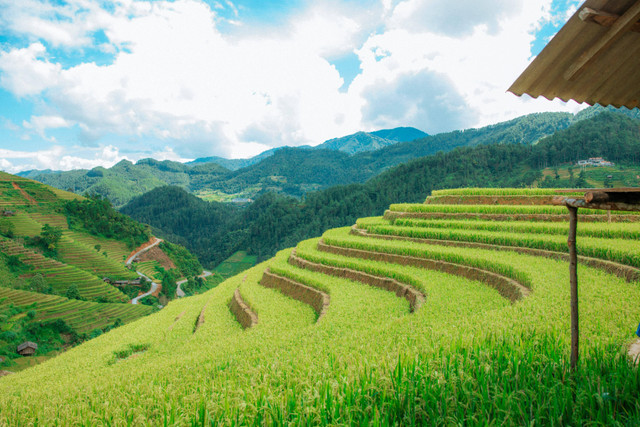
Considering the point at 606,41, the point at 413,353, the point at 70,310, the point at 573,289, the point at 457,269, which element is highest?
the point at 606,41

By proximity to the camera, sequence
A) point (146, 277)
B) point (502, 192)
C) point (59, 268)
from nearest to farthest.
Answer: point (502, 192), point (59, 268), point (146, 277)

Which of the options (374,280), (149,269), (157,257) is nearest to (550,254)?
(374,280)

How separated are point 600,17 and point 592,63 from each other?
535 mm

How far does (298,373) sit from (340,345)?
1639 mm

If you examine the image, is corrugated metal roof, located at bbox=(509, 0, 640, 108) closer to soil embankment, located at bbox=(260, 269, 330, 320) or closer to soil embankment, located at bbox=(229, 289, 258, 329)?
soil embankment, located at bbox=(260, 269, 330, 320)

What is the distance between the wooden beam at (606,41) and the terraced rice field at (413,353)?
223 cm

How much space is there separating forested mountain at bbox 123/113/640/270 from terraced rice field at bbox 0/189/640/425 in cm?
6642

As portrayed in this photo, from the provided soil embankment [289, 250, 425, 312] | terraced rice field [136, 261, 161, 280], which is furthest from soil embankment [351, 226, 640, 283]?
terraced rice field [136, 261, 161, 280]

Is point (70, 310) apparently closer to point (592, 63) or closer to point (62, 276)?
point (62, 276)

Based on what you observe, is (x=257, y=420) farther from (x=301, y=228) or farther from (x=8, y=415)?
(x=301, y=228)

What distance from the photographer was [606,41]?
2182 mm

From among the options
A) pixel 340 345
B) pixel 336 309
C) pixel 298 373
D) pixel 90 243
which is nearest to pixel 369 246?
pixel 336 309

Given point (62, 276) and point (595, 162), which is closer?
point (62, 276)

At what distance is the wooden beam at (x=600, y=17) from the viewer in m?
2.05
